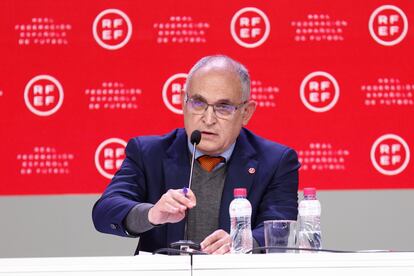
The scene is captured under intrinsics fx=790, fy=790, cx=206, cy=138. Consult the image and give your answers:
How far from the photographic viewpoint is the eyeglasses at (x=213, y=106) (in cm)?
281

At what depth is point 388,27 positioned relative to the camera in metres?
3.71

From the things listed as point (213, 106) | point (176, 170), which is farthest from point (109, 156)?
point (213, 106)

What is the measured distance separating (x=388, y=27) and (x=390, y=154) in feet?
1.96

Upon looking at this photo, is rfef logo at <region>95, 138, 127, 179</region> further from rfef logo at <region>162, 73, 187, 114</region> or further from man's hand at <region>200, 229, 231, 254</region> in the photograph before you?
man's hand at <region>200, 229, 231, 254</region>

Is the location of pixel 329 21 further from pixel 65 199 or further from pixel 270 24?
pixel 65 199

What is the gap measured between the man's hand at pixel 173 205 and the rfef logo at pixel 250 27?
1466 millimetres

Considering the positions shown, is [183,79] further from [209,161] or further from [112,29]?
[209,161]

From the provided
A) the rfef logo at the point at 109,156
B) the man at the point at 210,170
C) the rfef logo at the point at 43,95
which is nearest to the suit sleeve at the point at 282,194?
the man at the point at 210,170

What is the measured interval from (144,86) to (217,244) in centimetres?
155

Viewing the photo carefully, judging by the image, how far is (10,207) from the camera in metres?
3.65

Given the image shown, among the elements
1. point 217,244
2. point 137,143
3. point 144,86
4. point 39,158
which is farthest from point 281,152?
point 39,158

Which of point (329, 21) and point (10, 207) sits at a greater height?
point (329, 21)

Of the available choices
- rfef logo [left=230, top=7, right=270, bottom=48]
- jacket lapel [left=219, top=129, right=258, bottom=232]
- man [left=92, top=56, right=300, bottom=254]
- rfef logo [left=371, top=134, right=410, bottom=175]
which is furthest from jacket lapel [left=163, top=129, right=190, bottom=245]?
rfef logo [left=371, top=134, right=410, bottom=175]

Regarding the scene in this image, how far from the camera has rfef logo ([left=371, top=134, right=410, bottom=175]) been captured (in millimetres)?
3646
